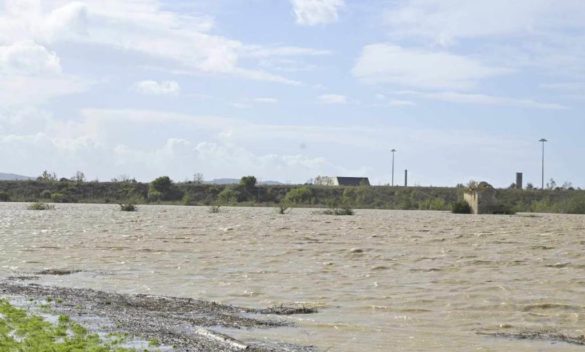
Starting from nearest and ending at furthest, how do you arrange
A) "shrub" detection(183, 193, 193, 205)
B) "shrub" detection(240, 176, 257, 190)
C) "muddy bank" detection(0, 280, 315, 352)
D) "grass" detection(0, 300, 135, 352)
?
"grass" detection(0, 300, 135, 352), "muddy bank" detection(0, 280, 315, 352), "shrub" detection(183, 193, 193, 205), "shrub" detection(240, 176, 257, 190)

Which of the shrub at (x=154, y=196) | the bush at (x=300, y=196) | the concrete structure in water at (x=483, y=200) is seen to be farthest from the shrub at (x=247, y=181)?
the concrete structure in water at (x=483, y=200)

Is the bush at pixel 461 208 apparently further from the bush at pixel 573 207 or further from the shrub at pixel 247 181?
the shrub at pixel 247 181

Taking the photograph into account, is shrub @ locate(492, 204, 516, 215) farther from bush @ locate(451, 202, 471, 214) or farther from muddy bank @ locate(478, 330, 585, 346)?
muddy bank @ locate(478, 330, 585, 346)

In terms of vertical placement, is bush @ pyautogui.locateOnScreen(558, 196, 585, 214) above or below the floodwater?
above

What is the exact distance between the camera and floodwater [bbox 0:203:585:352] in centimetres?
1730

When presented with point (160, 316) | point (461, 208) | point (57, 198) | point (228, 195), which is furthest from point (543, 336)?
point (57, 198)

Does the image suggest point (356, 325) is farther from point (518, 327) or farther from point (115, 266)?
point (115, 266)

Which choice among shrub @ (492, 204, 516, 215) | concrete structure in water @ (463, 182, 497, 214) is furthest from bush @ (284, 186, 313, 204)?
shrub @ (492, 204, 516, 215)

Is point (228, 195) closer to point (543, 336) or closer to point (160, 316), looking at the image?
point (160, 316)

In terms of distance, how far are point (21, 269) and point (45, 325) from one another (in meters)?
12.5

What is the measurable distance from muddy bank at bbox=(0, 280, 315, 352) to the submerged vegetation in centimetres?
7367

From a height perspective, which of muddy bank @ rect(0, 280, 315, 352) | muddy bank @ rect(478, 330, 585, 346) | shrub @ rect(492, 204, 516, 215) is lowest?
muddy bank @ rect(478, 330, 585, 346)

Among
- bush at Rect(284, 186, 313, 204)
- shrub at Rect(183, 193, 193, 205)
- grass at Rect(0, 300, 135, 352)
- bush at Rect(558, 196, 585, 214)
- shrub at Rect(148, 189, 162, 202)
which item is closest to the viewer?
grass at Rect(0, 300, 135, 352)

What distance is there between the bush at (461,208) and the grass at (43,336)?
Result: 66.9 m
